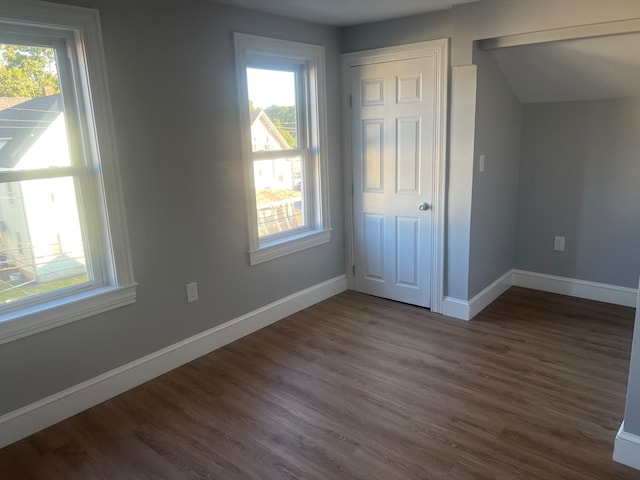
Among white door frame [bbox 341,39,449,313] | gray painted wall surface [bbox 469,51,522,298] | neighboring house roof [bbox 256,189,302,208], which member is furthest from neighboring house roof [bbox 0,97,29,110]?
gray painted wall surface [bbox 469,51,522,298]

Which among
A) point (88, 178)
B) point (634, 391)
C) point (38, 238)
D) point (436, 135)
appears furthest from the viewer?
point (436, 135)

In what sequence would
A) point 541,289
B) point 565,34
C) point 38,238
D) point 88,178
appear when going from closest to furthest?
point 38,238 → point 88,178 → point 565,34 → point 541,289

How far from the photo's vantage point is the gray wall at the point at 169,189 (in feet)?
7.98

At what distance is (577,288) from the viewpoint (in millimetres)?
3912

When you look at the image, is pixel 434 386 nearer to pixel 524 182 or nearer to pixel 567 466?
pixel 567 466

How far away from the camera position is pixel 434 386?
8.76ft

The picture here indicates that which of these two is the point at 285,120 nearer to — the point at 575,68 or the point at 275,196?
the point at 275,196

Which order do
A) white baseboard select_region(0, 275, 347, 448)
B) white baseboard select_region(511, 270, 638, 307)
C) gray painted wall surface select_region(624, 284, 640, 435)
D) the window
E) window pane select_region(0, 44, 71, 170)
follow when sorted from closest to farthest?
gray painted wall surface select_region(624, 284, 640, 435) < window pane select_region(0, 44, 71, 170) < white baseboard select_region(0, 275, 347, 448) < the window < white baseboard select_region(511, 270, 638, 307)

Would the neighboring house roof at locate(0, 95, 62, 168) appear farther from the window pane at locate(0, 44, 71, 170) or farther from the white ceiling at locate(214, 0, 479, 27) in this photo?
the white ceiling at locate(214, 0, 479, 27)

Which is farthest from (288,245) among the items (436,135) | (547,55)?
(547,55)

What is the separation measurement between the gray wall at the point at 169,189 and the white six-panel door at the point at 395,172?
0.77m

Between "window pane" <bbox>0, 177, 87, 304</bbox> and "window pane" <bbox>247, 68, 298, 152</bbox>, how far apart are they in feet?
4.39

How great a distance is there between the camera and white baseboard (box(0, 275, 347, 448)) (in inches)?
91.6

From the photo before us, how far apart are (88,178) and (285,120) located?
5.14ft
